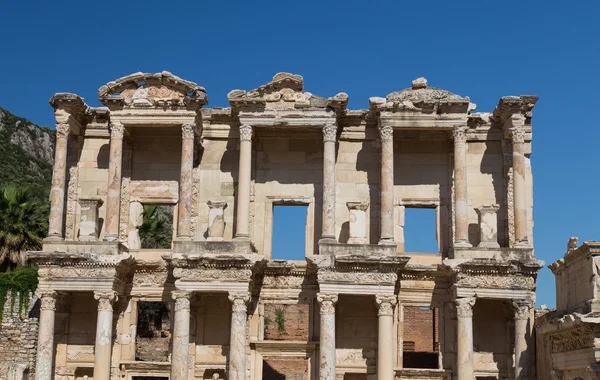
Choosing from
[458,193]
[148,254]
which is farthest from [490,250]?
[148,254]

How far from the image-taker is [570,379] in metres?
17.0

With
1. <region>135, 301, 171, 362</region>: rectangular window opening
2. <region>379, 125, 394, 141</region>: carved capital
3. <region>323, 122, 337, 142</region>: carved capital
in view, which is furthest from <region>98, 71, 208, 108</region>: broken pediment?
<region>135, 301, 171, 362</region>: rectangular window opening

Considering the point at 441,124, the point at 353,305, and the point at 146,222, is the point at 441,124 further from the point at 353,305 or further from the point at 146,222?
the point at 146,222

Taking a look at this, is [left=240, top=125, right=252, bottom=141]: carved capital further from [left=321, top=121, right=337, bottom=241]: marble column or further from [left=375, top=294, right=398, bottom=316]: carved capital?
[left=375, top=294, right=398, bottom=316]: carved capital

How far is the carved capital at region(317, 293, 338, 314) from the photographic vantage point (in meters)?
20.8

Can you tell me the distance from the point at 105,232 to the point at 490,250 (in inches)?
391

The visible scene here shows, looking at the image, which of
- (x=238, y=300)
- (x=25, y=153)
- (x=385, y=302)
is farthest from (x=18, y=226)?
(x=25, y=153)

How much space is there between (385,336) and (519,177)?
5506mm

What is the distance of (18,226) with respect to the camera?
30.6 m

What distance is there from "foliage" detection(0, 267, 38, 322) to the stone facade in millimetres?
4894

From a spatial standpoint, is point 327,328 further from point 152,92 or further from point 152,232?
point 152,232

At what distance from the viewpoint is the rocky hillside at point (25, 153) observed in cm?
5119

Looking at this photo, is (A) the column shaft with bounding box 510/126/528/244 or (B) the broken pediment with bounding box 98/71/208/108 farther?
(B) the broken pediment with bounding box 98/71/208/108

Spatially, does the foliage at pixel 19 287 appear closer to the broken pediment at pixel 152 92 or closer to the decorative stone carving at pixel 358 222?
the broken pediment at pixel 152 92
